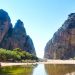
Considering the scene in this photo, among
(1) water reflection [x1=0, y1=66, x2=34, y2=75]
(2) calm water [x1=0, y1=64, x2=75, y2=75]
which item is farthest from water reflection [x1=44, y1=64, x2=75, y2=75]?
(1) water reflection [x1=0, y1=66, x2=34, y2=75]

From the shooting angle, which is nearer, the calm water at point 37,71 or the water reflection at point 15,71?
the water reflection at point 15,71

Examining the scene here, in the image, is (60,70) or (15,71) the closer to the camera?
(15,71)

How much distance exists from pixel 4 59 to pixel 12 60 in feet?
36.4

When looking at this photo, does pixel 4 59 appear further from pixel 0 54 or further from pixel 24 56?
pixel 24 56

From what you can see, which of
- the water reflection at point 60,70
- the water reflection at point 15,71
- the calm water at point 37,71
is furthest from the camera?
the water reflection at point 60,70

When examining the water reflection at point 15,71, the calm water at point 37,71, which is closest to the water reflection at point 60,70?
the calm water at point 37,71

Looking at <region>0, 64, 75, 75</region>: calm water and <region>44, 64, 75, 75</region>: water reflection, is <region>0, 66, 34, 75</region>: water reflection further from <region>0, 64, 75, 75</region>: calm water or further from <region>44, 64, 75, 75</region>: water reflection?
<region>44, 64, 75, 75</region>: water reflection

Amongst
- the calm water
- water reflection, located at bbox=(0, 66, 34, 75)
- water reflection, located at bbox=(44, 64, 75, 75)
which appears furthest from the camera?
water reflection, located at bbox=(44, 64, 75, 75)

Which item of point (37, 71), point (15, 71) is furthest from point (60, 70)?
point (15, 71)

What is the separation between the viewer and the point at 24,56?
195m

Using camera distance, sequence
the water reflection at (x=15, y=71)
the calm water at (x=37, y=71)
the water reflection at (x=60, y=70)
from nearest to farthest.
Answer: the water reflection at (x=15, y=71) < the calm water at (x=37, y=71) < the water reflection at (x=60, y=70)

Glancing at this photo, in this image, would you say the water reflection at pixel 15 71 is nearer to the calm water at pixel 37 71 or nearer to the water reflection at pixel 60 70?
the calm water at pixel 37 71

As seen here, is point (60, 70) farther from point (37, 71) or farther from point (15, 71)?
point (15, 71)

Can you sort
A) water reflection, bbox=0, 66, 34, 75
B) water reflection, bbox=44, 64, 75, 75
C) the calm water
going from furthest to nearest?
water reflection, bbox=44, 64, 75, 75 → the calm water → water reflection, bbox=0, 66, 34, 75
